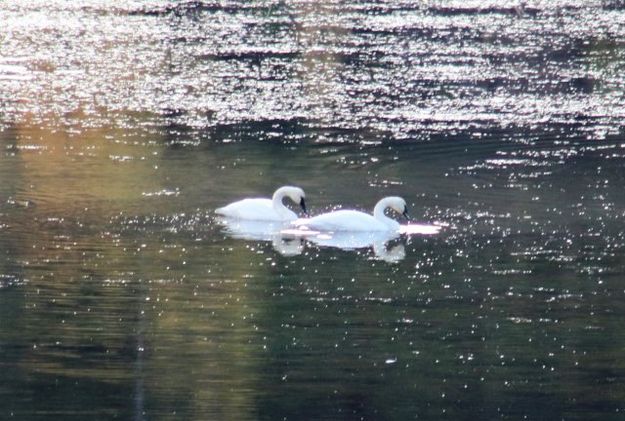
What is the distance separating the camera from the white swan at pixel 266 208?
14672 mm

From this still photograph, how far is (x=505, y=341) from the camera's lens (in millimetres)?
10367

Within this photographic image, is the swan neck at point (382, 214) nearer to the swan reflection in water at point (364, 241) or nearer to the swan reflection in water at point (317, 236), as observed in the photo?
the swan reflection in water at point (317, 236)

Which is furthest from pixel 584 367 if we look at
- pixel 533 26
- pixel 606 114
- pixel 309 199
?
pixel 533 26

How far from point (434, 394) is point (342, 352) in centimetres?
104

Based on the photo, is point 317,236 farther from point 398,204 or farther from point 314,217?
point 398,204

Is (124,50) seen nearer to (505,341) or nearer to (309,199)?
(309,199)

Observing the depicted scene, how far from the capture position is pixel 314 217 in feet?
48.5

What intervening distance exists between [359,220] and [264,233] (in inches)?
35.3

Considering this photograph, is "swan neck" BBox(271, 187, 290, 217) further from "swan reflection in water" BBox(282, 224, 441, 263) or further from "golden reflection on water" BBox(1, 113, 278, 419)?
"golden reflection on water" BBox(1, 113, 278, 419)

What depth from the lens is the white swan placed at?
48.1ft

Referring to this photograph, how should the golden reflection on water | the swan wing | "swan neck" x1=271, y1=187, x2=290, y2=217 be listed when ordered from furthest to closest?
"swan neck" x1=271, y1=187, x2=290, y2=217
the swan wing
the golden reflection on water

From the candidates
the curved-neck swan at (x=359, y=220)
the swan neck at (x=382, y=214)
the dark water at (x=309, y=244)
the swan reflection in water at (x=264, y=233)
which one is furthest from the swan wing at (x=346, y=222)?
the dark water at (x=309, y=244)

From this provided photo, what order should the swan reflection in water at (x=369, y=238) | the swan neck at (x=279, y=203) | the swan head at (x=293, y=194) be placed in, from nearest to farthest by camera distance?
the swan reflection in water at (x=369, y=238) < the swan neck at (x=279, y=203) < the swan head at (x=293, y=194)

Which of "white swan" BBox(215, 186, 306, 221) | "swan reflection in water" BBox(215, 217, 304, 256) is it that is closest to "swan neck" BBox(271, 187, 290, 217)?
"white swan" BBox(215, 186, 306, 221)
